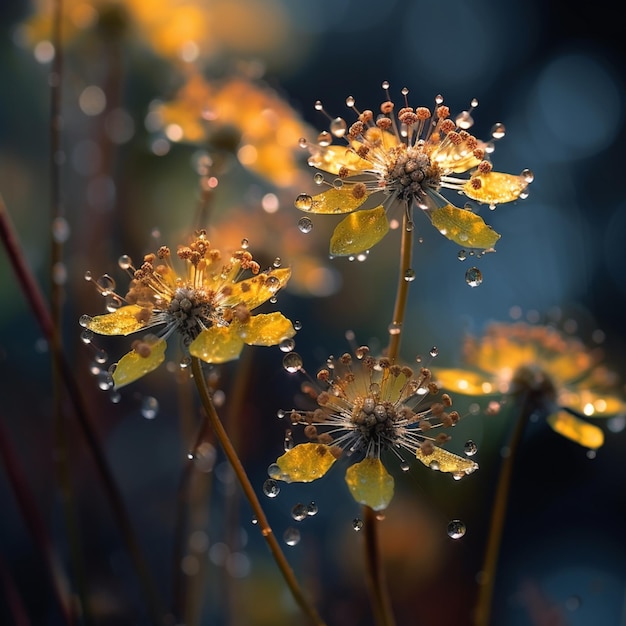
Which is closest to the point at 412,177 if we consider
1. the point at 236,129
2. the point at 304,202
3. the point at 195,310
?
the point at 304,202

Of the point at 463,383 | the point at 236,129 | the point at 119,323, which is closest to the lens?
the point at 119,323

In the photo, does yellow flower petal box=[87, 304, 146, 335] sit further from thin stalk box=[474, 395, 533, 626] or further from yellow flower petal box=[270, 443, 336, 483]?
thin stalk box=[474, 395, 533, 626]

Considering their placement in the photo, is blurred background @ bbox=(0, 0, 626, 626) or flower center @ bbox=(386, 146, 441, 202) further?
blurred background @ bbox=(0, 0, 626, 626)

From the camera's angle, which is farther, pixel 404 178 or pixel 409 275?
pixel 404 178

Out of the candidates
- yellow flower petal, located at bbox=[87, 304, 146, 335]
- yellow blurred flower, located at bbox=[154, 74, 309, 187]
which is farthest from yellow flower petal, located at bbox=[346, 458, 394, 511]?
yellow blurred flower, located at bbox=[154, 74, 309, 187]

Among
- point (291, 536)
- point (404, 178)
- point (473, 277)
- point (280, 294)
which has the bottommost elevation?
point (291, 536)

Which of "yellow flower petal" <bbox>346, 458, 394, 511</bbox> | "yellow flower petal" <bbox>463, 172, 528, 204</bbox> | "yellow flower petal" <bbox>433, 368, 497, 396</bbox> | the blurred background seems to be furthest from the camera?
the blurred background

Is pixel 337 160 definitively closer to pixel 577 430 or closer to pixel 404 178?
pixel 404 178

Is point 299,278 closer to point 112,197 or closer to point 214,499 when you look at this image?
point 112,197
